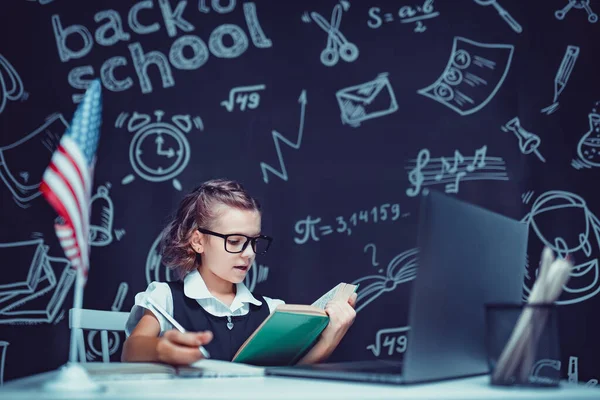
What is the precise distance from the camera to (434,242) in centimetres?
95

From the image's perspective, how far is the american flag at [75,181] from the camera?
0.98m

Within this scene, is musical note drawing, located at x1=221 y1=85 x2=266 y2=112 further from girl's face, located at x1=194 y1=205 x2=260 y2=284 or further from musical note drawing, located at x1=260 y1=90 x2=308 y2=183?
girl's face, located at x1=194 y1=205 x2=260 y2=284

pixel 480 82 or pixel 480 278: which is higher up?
pixel 480 82

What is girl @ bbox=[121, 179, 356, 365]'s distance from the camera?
1.80 metres

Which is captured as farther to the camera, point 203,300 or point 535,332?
point 203,300

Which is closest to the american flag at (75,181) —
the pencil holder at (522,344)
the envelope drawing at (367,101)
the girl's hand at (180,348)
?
the girl's hand at (180,348)

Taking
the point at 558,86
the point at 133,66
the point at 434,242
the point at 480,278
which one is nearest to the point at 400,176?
the point at 558,86

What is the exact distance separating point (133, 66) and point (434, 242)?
173cm

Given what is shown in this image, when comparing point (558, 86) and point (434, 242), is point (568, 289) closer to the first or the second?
point (558, 86)

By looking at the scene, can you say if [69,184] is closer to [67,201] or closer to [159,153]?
[67,201]

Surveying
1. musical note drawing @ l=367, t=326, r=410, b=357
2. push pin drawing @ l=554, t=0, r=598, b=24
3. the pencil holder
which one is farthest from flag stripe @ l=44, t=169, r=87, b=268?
push pin drawing @ l=554, t=0, r=598, b=24

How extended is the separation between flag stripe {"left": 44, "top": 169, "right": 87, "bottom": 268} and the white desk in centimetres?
22

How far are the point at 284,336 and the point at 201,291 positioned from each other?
1.84ft

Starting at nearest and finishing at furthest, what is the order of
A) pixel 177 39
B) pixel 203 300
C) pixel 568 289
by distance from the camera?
1. pixel 203 300
2. pixel 568 289
3. pixel 177 39
